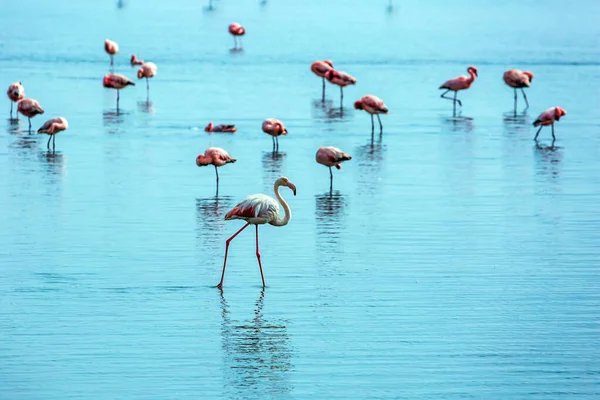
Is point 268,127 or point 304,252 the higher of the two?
point 268,127

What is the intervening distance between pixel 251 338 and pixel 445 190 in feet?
28.4

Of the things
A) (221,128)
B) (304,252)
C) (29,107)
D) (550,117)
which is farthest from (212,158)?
(550,117)

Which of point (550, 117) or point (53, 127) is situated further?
point (550, 117)

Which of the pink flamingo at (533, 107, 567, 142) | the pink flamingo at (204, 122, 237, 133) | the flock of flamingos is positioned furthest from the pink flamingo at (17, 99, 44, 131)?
the pink flamingo at (533, 107, 567, 142)

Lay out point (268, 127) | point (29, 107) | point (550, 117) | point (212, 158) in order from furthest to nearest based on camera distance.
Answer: point (29, 107)
point (550, 117)
point (268, 127)
point (212, 158)

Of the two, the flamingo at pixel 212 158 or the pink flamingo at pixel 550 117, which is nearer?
the flamingo at pixel 212 158

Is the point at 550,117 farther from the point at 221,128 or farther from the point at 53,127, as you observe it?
the point at 53,127

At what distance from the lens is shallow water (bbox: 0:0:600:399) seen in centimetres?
982

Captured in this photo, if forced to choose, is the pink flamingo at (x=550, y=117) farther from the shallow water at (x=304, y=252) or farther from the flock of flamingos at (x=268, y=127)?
the shallow water at (x=304, y=252)

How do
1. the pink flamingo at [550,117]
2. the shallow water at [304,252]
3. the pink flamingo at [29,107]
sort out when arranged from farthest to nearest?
1. the pink flamingo at [29,107]
2. the pink flamingo at [550,117]
3. the shallow water at [304,252]

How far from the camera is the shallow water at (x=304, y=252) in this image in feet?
32.2

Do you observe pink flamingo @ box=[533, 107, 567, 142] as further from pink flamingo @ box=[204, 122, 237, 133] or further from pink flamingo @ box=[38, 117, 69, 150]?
pink flamingo @ box=[38, 117, 69, 150]

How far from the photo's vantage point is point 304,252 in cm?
1423

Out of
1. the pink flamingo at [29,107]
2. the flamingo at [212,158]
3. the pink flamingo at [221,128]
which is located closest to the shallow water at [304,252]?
the pink flamingo at [221,128]
